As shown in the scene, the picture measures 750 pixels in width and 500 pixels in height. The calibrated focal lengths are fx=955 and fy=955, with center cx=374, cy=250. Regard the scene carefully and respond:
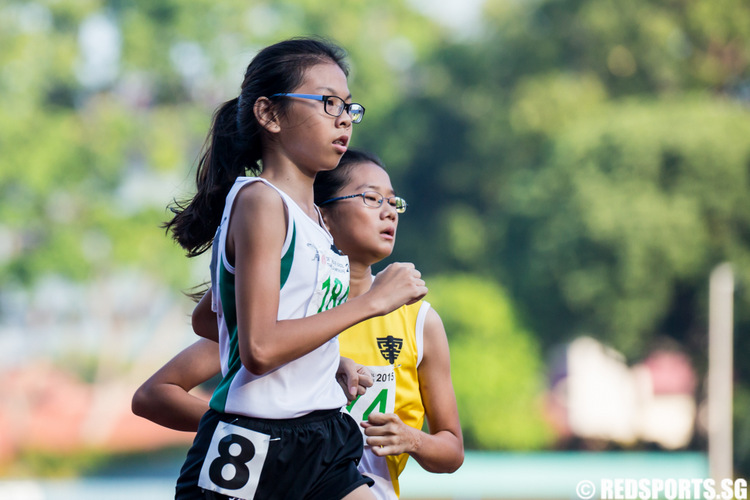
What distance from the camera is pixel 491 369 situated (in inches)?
868

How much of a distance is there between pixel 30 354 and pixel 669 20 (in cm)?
1785

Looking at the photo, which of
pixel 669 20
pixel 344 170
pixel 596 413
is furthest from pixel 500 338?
pixel 344 170

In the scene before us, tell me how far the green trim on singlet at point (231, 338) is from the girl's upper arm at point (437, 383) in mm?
839

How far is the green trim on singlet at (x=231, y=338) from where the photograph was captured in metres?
2.08

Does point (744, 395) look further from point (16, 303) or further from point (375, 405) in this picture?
point (375, 405)

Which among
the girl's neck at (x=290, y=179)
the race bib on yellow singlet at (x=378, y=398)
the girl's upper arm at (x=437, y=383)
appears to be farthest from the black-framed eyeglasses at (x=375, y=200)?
the girl's neck at (x=290, y=179)

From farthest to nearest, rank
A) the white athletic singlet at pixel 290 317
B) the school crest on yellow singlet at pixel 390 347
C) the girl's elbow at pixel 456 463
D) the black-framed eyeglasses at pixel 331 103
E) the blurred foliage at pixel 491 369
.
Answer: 1. the blurred foliage at pixel 491 369
2. the school crest on yellow singlet at pixel 390 347
3. the girl's elbow at pixel 456 463
4. the black-framed eyeglasses at pixel 331 103
5. the white athletic singlet at pixel 290 317

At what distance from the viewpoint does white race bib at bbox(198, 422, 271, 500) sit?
6.63ft

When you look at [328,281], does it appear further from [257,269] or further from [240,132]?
[240,132]

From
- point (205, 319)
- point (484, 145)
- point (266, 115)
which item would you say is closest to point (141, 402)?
point (205, 319)

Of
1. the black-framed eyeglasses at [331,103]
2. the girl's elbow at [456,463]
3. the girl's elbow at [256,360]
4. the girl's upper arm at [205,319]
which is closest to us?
the girl's elbow at [256,360]

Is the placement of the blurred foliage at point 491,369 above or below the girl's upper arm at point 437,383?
above

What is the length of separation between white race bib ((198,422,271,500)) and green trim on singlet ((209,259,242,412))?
0.23ft

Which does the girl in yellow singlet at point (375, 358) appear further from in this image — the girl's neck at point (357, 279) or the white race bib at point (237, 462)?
the white race bib at point (237, 462)
